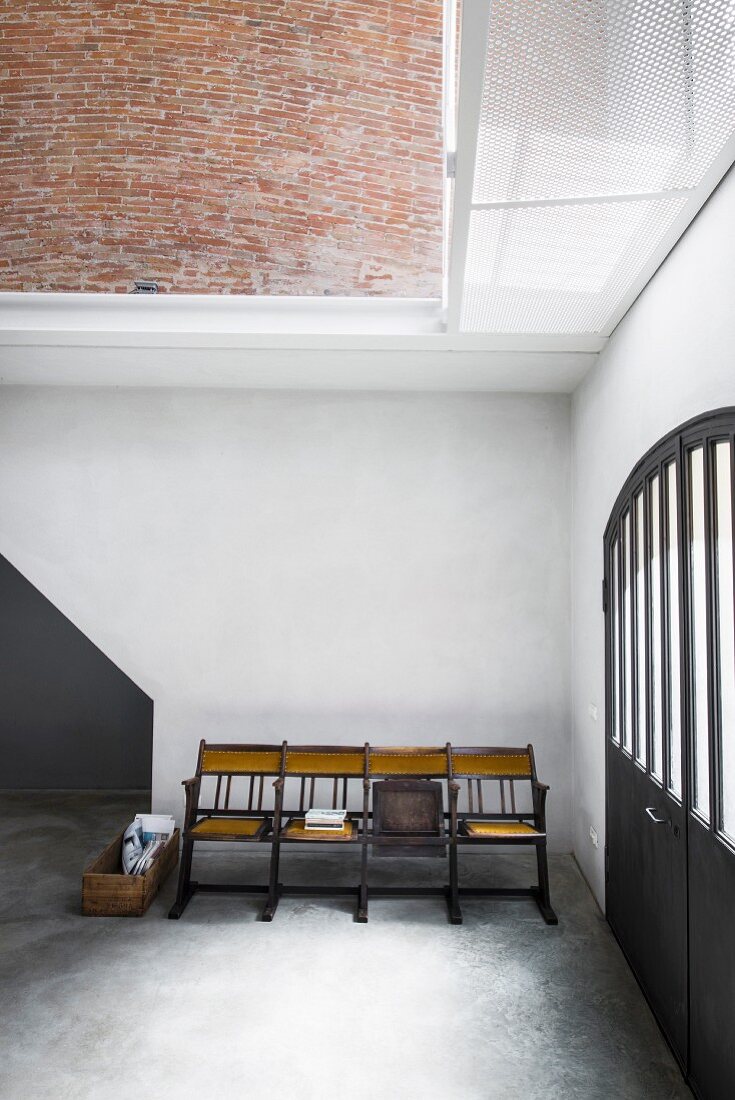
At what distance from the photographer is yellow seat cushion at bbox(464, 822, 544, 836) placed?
466cm

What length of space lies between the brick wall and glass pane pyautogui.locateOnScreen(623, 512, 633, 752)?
199cm

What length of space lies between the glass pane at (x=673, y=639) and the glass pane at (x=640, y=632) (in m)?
0.42

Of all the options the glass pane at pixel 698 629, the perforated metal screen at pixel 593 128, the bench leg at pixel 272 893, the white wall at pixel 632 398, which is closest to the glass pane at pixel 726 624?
the glass pane at pixel 698 629

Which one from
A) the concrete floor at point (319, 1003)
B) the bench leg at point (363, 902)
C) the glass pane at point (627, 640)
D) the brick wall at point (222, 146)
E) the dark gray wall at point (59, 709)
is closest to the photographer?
the concrete floor at point (319, 1003)

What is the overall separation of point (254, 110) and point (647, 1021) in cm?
532

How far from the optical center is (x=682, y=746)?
10.3 feet

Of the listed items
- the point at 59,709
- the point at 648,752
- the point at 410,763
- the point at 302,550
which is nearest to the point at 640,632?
the point at 648,752

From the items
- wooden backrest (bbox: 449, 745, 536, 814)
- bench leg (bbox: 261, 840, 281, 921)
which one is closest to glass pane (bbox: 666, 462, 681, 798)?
wooden backrest (bbox: 449, 745, 536, 814)

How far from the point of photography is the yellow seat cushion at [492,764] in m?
5.12

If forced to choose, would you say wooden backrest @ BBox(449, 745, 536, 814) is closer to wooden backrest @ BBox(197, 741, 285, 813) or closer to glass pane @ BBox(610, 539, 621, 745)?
glass pane @ BBox(610, 539, 621, 745)

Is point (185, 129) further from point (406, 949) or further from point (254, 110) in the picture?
point (406, 949)

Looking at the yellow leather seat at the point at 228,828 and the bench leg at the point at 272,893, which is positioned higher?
the yellow leather seat at the point at 228,828

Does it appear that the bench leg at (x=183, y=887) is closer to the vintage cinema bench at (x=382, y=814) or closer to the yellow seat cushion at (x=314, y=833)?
the vintage cinema bench at (x=382, y=814)

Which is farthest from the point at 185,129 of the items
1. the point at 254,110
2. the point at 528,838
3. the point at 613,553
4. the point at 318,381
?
the point at 528,838
